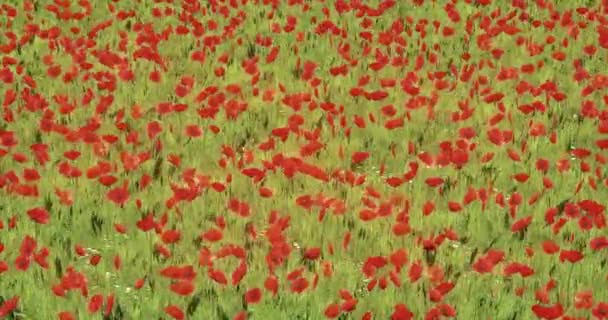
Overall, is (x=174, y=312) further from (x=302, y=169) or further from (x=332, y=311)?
(x=302, y=169)

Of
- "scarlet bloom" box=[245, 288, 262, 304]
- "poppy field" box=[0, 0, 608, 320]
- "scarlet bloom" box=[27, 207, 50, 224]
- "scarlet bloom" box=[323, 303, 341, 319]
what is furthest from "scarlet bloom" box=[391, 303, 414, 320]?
"scarlet bloom" box=[27, 207, 50, 224]

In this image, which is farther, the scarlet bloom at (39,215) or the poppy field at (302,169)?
Result: the scarlet bloom at (39,215)

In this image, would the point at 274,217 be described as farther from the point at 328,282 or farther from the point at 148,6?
the point at 148,6

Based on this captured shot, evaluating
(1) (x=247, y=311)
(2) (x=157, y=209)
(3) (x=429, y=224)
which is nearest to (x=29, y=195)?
(2) (x=157, y=209)

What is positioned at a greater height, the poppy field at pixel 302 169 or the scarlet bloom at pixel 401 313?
the scarlet bloom at pixel 401 313

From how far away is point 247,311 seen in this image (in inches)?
182

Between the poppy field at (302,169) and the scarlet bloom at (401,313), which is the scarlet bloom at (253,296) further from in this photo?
the scarlet bloom at (401,313)

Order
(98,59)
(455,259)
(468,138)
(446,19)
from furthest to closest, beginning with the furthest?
(446,19) → (98,59) → (468,138) → (455,259)

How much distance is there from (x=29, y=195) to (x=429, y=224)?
7.12 ft

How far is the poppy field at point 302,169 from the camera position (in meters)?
4.75

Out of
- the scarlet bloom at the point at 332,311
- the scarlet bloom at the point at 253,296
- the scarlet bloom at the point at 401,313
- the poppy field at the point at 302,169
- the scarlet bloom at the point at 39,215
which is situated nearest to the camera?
the scarlet bloom at the point at 401,313

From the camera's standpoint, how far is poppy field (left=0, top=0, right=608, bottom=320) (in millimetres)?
4746

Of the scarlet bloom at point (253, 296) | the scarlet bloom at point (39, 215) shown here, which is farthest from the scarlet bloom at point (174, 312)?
the scarlet bloom at point (39, 215)

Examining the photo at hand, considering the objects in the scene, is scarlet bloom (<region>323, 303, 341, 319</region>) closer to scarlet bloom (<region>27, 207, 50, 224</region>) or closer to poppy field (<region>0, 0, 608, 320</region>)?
poppy field (<region>0, 0, 608, 320</region>)
